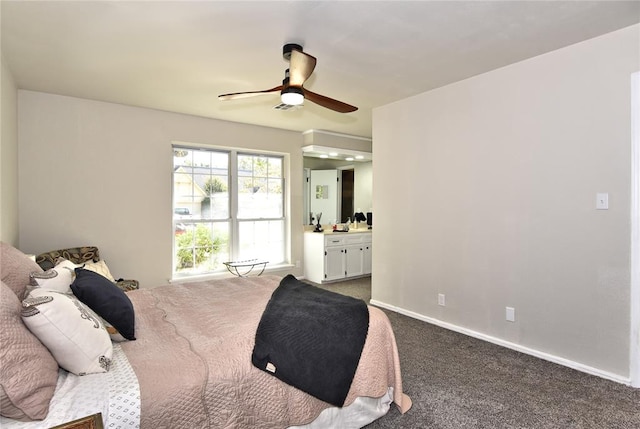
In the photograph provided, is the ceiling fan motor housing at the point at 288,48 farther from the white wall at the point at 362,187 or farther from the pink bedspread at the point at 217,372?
the white wall at the point at 362,187

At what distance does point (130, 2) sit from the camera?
2.14m

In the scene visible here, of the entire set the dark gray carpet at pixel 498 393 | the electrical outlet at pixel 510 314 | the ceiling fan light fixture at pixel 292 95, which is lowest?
the dark gray carpet at pixel 498 393

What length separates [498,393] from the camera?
238 centimetres

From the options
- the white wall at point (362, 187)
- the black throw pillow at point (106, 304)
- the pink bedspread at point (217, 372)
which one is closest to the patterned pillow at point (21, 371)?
the pink bedspread at point (217, 372)

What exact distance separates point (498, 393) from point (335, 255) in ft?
11.6

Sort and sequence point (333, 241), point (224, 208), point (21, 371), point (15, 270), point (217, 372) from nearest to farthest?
→ 1. point (21, 371)
2. point (217, 372)
3. point (15, 270)
4. point (224, 208)
5. point (333, 241)

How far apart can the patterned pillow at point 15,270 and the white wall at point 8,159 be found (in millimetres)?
1191

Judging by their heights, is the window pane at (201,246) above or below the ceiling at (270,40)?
below

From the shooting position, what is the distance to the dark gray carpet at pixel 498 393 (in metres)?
2.08

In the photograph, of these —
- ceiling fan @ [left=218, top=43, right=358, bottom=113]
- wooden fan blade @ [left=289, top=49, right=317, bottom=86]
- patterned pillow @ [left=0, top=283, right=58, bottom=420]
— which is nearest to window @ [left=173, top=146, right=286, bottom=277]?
ceiling fan @ [left=218, top=43, right=358, bottom=113]

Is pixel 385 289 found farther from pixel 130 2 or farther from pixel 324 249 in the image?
pixel 130 2

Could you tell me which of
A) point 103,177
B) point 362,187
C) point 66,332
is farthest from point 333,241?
point 66,332

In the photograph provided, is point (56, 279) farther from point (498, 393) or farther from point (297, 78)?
point (498, 393)

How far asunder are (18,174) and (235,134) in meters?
2.54
